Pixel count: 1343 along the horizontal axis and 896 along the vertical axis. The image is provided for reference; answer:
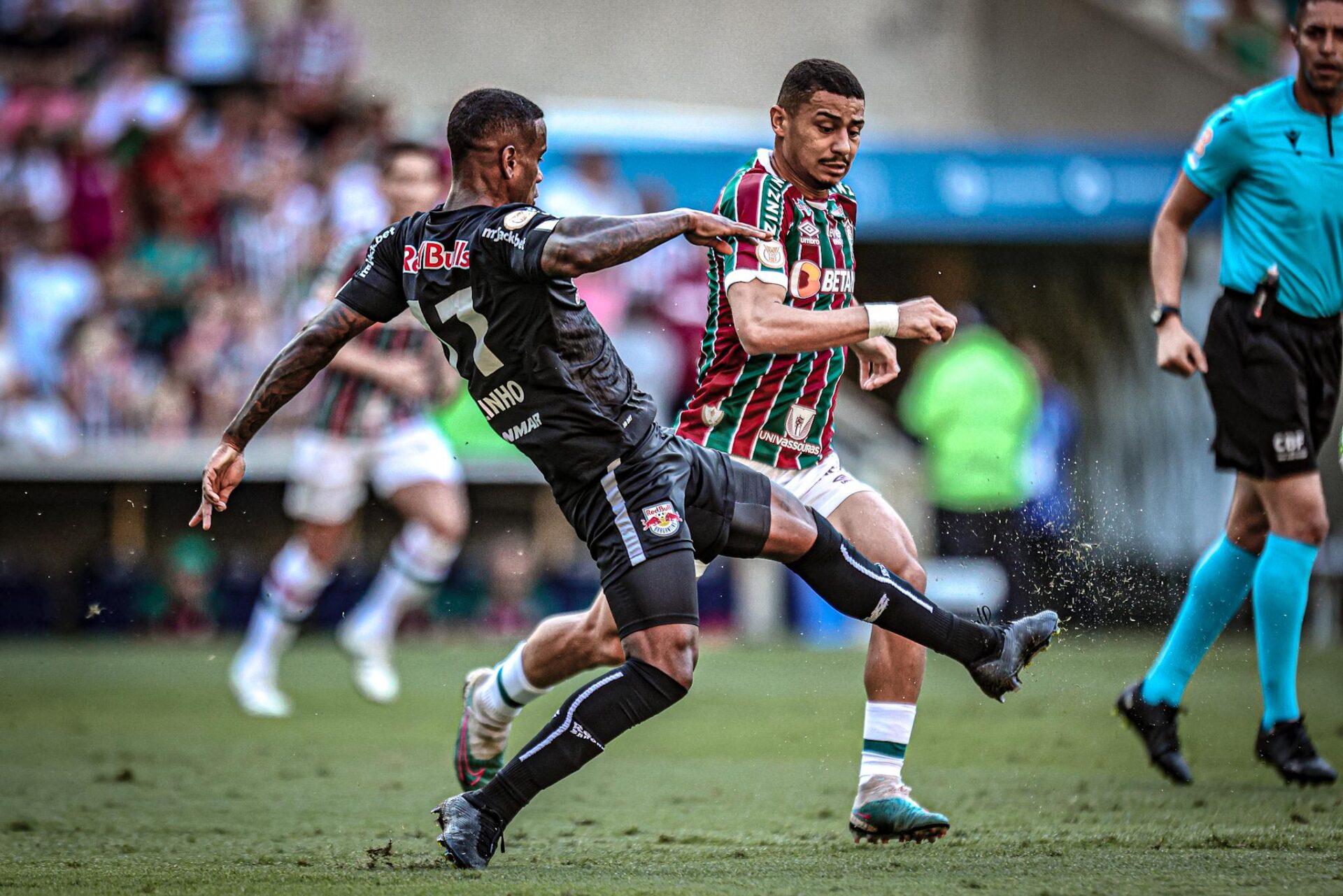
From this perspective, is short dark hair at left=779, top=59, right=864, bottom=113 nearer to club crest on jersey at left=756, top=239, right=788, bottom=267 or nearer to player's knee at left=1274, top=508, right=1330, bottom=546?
club crest on jersey at left=756, top=239, right=788, bottom=267

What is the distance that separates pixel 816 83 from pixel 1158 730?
110 inches

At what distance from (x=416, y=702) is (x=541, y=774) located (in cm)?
520

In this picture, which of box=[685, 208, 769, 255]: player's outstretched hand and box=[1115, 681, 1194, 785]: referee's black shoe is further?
box=[1115, 681, 1194, 785]: referee's black shoe

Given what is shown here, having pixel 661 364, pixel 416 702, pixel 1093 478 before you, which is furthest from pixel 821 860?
pixel 1093 478

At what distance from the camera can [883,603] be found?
5051 mm

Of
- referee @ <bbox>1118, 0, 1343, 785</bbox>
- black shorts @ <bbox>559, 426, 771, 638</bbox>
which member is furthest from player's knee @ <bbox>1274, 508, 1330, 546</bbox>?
black shorts @ <bbox>559, 426, 771, 638</bbox>

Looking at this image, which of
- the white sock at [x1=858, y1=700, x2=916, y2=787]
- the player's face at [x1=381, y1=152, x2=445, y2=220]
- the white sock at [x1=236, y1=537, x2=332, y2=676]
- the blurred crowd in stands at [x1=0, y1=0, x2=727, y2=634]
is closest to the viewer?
the white sock at [x1=858, y1=700, x2=916, y2=787]

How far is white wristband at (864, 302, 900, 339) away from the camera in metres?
4.86

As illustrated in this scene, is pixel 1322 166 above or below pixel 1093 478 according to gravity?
above

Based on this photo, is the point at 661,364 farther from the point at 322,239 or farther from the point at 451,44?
the point at 451,44

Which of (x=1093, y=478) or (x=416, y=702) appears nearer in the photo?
(x=416, y=702)

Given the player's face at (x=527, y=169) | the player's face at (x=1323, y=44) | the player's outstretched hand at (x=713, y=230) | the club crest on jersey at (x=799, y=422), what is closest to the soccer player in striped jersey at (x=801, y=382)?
the club crest on jersey at (x=799, y=422)

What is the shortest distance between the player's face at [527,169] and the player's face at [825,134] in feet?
2.85

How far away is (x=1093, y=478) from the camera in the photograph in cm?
1490
